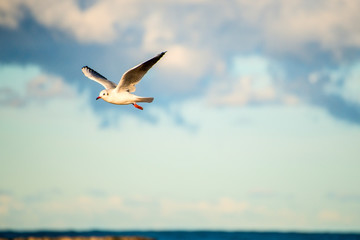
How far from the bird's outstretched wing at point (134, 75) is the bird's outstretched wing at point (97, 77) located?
152 centimetres

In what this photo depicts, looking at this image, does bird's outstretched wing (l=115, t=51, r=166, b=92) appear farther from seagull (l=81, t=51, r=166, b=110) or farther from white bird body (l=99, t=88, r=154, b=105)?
white bird body (l=99, t=88, r=154, b=105)

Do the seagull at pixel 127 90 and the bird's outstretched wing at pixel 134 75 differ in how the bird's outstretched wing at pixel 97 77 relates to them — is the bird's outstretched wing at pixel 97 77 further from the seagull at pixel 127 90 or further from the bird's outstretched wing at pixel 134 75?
the bird's outstretched wing at pixel 134 75

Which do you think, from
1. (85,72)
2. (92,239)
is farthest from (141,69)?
(92,239)

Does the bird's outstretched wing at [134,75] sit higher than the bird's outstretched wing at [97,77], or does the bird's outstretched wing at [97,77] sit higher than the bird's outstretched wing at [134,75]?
the bird's outstretched wing at [97,77]

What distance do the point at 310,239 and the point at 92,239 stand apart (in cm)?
6906

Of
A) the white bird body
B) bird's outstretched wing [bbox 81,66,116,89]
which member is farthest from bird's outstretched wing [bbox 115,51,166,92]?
bird's outstretched wing [bbox 81,66,116,89]

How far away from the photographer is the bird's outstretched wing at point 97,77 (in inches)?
1023

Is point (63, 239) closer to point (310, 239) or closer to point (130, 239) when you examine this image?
point (130, 239)

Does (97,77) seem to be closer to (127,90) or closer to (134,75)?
(127,90)

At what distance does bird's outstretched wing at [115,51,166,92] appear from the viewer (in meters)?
22.3

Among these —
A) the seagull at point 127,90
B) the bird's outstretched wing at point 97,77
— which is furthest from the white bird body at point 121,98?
the bird's outstretched wing at point 97,77

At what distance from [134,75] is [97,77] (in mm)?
4267

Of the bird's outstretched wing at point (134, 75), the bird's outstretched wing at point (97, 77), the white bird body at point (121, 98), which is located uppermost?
the bird's outstretched wing at point (97, 77)

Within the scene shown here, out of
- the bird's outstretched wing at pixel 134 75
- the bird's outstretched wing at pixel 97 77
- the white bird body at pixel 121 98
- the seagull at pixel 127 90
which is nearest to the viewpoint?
the bird's outstretched wing at pixel 134 75
